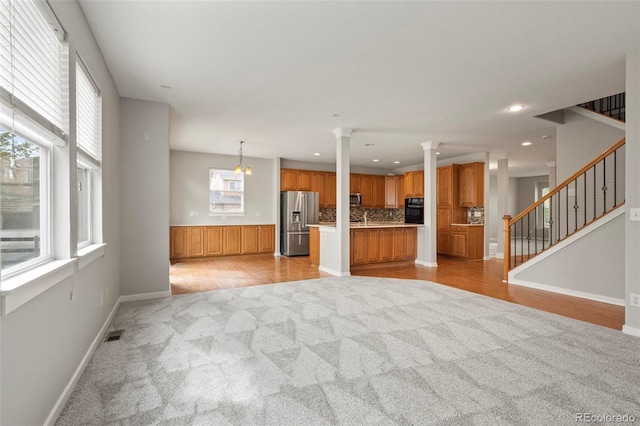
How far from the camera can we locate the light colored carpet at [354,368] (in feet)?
6.03

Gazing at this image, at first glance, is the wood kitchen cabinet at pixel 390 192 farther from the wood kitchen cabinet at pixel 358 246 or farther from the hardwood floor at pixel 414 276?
the wood kitchen cabinet at pixel 358 246

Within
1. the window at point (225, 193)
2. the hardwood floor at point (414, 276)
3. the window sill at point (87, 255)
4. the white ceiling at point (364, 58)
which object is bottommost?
the hardwood floor at point (414, 276)

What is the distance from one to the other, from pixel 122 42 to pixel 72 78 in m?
0.88

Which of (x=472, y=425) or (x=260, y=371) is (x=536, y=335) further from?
(x=260, y=371)

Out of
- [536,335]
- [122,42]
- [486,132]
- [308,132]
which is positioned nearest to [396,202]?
[486,132]

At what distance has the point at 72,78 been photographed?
7.22 feet

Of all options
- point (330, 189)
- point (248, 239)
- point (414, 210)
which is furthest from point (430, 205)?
point (248, 239)

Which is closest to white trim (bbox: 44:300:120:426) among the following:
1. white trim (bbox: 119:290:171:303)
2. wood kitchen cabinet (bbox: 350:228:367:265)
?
white trim (bbox: 119:290:171:303)

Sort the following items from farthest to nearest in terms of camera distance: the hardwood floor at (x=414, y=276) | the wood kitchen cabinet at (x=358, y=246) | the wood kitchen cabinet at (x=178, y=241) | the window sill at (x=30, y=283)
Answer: the wood kitchen cabinet at (x=178, y=241)
the wood kitchen cabinet at (x=358, y=246)
the hardwood floor at (x=414, y=276)
the window sill at (x=30, y=283)

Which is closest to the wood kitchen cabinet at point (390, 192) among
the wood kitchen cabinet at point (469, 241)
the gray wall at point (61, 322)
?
the wood kitchen cabinet at point (469, 241)

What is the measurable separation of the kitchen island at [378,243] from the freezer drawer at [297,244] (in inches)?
55.7

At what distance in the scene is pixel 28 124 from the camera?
5.39 feet

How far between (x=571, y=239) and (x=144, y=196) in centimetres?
589

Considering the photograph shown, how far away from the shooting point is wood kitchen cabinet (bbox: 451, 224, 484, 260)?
25.3ft
